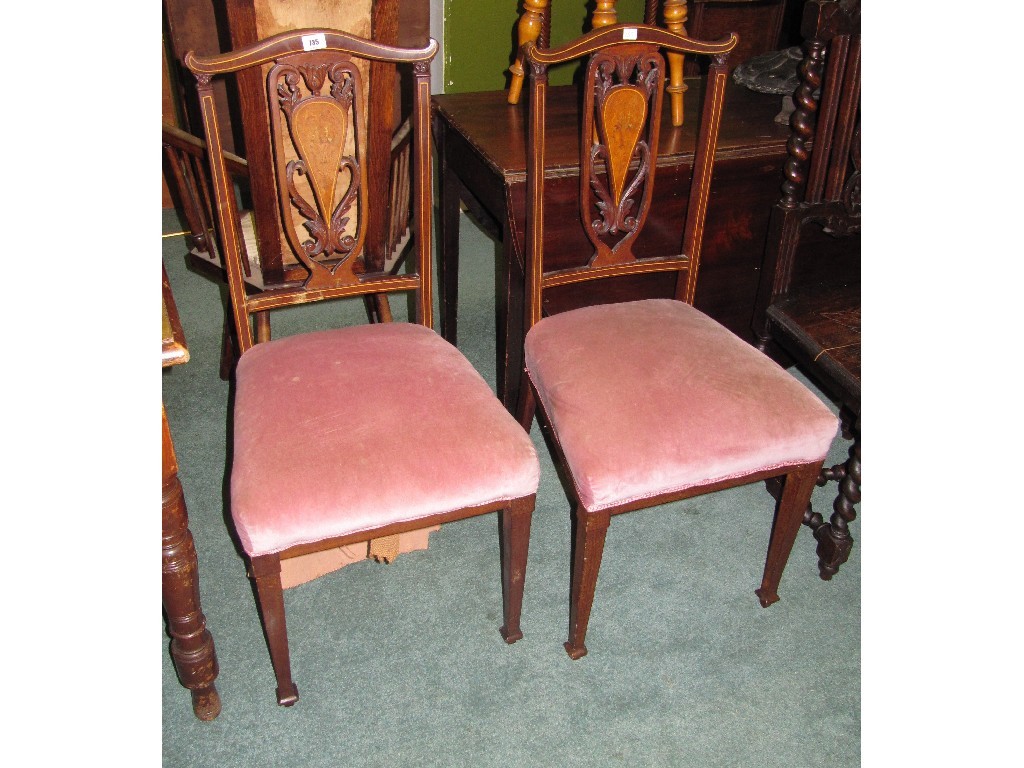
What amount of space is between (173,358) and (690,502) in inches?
49.1

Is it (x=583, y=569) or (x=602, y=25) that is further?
(x=602, y=25)

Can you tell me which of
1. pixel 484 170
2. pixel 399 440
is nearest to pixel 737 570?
pixel 399 440

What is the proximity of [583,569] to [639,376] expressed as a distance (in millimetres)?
343

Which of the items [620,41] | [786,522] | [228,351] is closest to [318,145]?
[620,41]

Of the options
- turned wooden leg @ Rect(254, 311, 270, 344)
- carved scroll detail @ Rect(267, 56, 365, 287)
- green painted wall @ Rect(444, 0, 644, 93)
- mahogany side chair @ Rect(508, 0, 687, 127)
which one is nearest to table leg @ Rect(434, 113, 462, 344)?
mahogany side chair @ Rect(508, 0, 687, 127)

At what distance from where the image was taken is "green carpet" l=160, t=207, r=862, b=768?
1.32 m

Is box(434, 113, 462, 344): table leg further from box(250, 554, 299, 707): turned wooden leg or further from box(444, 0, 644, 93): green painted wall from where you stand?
box(444, 0, 644, 93): green painted wall

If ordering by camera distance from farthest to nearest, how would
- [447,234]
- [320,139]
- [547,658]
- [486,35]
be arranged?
1. [486,35]
2. [447,234]
3. [547,658]
4. [320,139]

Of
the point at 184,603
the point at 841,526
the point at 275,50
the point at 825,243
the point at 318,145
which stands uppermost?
the point at 275,50

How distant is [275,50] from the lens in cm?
123

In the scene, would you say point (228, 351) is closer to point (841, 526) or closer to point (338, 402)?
point (338, 402)

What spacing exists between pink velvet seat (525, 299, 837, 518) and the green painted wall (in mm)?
2159

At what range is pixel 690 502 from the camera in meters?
1.84

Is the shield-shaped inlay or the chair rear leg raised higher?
the shield-shaped inlay
